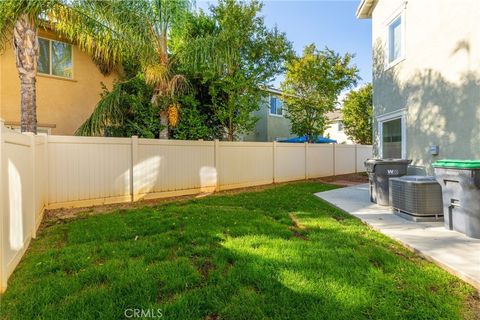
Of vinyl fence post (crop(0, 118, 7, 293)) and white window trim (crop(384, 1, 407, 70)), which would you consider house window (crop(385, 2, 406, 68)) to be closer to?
white window trim (crop(384, 1, 407, 70))

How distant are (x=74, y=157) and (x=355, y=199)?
7.40 meters

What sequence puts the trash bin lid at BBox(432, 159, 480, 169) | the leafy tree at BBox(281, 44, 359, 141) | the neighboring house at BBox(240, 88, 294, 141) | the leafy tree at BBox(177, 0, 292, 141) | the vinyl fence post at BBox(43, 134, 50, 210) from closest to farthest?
the trash bin lid at BBox(432, 159, 480, 169) → the vinyl fence post at BBox(43, 134, 50, 210) → the leafy tree at BBox(177, 0, 292, 141) → the leafy tree at BBox(281, 44, 359, 141) → the neighboring house at BBox(240, 88, 294, 141)

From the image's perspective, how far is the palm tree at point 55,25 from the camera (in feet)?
22.3

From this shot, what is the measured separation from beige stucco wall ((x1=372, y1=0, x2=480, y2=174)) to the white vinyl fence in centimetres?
507

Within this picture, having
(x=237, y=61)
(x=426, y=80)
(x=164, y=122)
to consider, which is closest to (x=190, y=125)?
(x=164, y=122)

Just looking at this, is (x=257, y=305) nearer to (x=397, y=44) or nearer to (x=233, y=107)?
(x=397, y=44)

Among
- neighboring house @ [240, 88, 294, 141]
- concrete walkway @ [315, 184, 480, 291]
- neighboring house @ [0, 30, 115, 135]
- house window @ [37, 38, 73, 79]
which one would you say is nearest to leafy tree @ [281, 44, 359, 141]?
neighboring house @ [240, 88, 294, 141]

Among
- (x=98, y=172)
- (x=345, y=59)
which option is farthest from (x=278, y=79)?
(x=98, y=172)

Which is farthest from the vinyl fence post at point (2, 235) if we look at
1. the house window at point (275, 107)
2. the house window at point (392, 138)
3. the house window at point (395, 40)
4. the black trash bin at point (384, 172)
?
the house window at point (275, 107)

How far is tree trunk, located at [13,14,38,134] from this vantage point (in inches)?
272

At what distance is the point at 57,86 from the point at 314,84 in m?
11.6

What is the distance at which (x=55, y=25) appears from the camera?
7684 mm

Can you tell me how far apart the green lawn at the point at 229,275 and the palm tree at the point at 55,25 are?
12.9 feet

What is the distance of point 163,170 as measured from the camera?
28.0 feet
